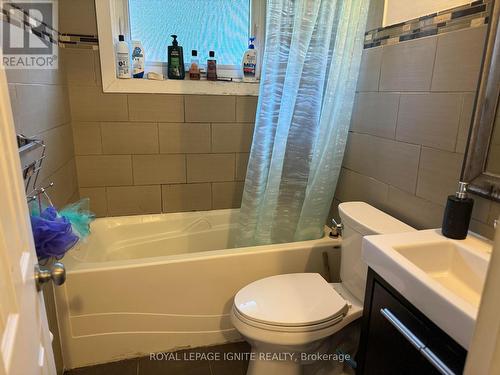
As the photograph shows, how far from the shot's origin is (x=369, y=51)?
177 centimetres

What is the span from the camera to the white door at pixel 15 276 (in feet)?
1.86

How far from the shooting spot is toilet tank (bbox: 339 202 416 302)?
1462 mm

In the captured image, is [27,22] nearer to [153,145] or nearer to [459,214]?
[153,145]

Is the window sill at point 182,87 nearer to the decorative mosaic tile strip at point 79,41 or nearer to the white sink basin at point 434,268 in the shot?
the decorative mosaic tile strip at point 79,41

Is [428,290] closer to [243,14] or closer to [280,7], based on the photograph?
[280,7]

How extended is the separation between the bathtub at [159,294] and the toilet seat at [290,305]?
0.24 m

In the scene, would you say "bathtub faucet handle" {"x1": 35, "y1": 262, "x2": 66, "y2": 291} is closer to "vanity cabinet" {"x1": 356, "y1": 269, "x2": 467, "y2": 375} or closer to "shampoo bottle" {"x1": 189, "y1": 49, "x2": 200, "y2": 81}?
"vanity cabinet" {"x1": 356, "y1": 269, "x2": 467, "y2": 375}

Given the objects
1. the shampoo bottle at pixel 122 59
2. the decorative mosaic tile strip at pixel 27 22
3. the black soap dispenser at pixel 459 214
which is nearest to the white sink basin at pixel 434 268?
the black soap dispenser at pixel 459 214

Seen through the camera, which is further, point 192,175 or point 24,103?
point 192,175

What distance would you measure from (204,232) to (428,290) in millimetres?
1684

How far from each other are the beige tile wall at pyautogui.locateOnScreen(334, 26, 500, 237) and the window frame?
84 centimetres

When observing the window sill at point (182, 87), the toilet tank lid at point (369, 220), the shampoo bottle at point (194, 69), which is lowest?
the toilet tank lid at point (369, 220)

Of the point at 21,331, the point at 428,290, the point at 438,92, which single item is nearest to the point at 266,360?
the point at 428,290

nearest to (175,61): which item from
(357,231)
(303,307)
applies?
(357,231)
